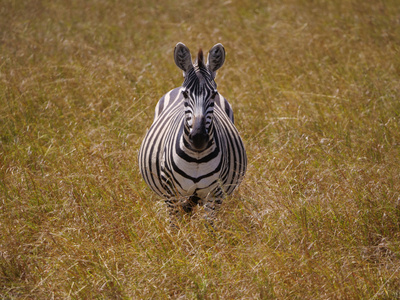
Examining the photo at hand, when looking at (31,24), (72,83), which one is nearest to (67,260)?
(72,83)

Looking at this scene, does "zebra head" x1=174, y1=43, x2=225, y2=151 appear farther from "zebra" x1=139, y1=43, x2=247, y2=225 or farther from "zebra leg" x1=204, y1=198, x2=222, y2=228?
"zebra leg" x1=204, y1=198, x2=222, y2=228

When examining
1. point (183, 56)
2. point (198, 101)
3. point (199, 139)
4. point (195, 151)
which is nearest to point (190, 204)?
point (195, 151)

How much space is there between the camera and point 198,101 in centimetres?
342

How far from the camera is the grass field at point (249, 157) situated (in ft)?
10.7

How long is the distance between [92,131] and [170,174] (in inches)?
84.7

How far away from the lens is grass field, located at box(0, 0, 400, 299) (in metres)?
3.27

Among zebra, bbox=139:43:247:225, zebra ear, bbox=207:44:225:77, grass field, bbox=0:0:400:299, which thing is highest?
zebra ear, bbox=207:44:225:77

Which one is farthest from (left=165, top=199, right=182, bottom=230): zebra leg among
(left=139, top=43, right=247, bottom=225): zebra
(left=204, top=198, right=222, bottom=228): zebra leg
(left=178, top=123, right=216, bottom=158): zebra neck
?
(left=178, top=123, right=216, bottom=158): zebra neck

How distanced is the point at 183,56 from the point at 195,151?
2.48ft

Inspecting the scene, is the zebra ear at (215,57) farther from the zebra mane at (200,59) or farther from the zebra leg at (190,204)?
the zebra leg at (190,204)

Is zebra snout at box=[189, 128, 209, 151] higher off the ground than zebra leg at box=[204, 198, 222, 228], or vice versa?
zebra snout at box=[189, 128, 209, 151]

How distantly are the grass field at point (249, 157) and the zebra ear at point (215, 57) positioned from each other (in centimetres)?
108

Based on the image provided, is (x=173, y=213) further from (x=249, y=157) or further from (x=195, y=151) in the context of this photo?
(x=249, y=157)

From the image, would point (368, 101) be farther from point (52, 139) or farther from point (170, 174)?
point (52, 139)
